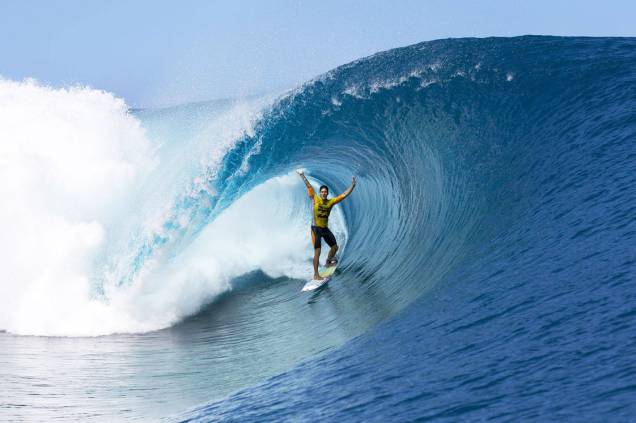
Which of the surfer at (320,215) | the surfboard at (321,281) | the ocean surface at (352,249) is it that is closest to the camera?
the ocean surface at (352,249)

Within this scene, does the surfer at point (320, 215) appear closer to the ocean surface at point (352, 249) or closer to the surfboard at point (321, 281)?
the surfboard at point (321, 281)

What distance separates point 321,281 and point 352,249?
5.12ft

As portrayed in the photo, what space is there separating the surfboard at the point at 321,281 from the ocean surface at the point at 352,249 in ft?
1.06

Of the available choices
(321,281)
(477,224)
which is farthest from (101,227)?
(477,224)

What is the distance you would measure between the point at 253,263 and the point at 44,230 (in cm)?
→ 379

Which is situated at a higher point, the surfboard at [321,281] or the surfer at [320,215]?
the surfer at [320,215]

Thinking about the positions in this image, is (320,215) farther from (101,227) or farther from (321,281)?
(101,227)

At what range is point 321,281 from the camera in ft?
34.6

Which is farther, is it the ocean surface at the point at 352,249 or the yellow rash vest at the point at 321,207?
the yellow rash vest at the point at 321,207

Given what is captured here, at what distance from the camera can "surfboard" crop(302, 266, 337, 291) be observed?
10.5m

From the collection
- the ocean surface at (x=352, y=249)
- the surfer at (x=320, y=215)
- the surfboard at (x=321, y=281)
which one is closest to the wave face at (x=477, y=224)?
the ocean surface at (x=352, y=249)

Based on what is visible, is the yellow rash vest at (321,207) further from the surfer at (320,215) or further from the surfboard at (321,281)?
the surfboard at (321,281)

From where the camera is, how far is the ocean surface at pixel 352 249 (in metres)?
4.59

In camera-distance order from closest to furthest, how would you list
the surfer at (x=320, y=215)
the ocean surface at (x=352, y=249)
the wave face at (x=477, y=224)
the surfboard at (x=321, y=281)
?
1. the wave face at (x=477, y=224)
2. the ocean surface at (x=352, y=249)
3. the surfer at (x=320, y=215)
4. the surfboard at (x=321, y=281)
